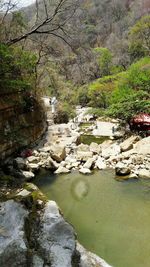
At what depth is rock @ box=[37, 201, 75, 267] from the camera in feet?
14.0

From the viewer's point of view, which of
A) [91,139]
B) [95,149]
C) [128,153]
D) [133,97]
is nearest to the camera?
[128,153]

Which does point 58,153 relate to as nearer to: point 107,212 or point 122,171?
point 122,171

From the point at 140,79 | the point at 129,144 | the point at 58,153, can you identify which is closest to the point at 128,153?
the point at 129,144

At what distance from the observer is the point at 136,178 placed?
9719 mm

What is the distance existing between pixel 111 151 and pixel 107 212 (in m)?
4.65

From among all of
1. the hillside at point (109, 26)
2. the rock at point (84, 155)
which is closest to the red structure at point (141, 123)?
the rock at point (84, 155)

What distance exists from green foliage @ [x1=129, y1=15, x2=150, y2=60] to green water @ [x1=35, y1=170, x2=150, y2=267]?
112 ft

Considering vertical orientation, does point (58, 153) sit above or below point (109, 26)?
below

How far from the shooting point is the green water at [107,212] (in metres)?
6.06

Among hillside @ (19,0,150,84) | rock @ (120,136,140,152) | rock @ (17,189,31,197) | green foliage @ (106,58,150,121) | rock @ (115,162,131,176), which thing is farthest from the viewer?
hillside @ (19,0,150,84)

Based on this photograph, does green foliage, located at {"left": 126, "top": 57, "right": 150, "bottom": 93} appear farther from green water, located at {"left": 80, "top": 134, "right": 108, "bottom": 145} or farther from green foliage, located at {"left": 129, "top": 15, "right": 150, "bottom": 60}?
green foliage, located at {"left": 129, "top": 15, "right": 150, "bottom": 60}

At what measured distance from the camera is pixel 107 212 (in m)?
7.74

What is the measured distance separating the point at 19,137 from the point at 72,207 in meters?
4.54

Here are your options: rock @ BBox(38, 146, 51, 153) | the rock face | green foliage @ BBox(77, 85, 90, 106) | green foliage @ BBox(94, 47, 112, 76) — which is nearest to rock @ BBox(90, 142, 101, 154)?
rock @ BBox(38, 146, 51, 153)
